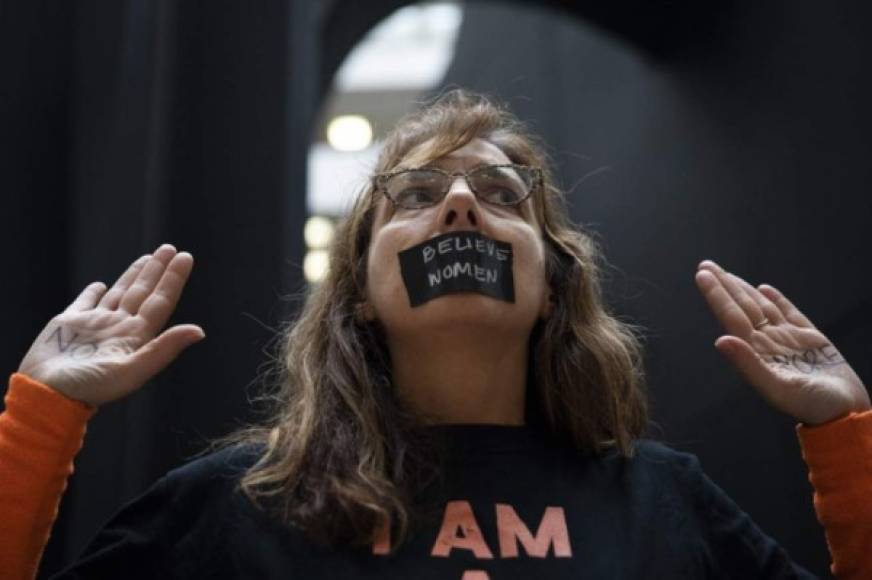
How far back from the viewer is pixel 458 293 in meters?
1.78

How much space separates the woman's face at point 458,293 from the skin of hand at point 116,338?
0.31 m

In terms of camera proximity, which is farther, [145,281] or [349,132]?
[349,132]

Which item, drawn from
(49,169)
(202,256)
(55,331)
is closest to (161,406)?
(202,256)

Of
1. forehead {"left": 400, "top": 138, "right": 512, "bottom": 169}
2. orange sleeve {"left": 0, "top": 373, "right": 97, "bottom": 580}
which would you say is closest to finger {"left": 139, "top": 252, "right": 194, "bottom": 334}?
orange sleeve {"left": 0, "top": 373, "right": 97, "bottom": 580}

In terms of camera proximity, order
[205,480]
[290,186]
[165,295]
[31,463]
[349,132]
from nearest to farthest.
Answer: [31,463]
[205,480]
[165,295]
[290,186]
[349,132]

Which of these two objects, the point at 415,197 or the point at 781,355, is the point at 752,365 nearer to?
the point at 781,355

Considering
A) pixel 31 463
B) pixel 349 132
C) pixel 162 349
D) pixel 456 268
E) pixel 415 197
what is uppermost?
pixel 349 132

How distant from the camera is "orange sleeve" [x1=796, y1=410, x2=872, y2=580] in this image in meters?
1.75

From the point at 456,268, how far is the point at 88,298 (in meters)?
0.61

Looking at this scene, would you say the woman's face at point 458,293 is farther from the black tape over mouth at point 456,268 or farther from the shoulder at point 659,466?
the shoulder at point 659,466

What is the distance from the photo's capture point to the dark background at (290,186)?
2.90 metres

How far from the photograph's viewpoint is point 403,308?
1.81 meters

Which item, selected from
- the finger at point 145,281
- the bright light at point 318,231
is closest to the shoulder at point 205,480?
the finger at point 145,281

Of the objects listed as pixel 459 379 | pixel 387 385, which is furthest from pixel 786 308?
pixel 387 385
